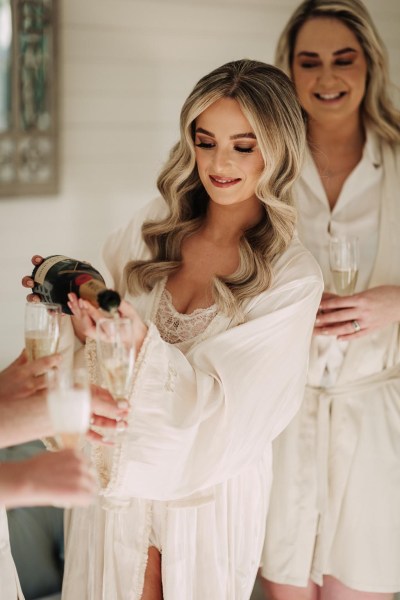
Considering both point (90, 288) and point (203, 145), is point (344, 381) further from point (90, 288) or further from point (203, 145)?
point (90, 288)

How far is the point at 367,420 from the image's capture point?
258 cm

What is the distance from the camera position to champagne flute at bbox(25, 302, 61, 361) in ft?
6.12

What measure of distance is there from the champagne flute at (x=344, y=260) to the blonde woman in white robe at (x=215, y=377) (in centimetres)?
11

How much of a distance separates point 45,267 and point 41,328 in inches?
9.4

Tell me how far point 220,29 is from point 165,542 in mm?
2216

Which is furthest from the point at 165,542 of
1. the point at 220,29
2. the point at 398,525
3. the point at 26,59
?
the point at 220,29

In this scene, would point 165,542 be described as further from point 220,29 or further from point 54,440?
point 220,29

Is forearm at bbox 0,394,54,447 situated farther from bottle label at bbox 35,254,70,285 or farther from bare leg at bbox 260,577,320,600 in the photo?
bare leg at bbox 260,577,320,600

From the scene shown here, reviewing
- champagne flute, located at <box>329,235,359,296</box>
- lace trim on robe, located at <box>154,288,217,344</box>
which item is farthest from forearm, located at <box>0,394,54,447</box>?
champagne flute, located at <box>329,235,359,296</box>

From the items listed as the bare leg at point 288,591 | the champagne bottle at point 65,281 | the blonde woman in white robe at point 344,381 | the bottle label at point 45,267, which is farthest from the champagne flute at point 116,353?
the bare leg at point 288,591

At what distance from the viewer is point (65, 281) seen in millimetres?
2004

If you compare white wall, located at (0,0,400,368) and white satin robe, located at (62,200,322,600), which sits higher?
white wall, located at (0,0,400,368)

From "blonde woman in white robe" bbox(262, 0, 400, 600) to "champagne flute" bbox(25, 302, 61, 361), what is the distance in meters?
0.94

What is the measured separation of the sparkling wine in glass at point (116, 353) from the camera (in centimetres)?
169
